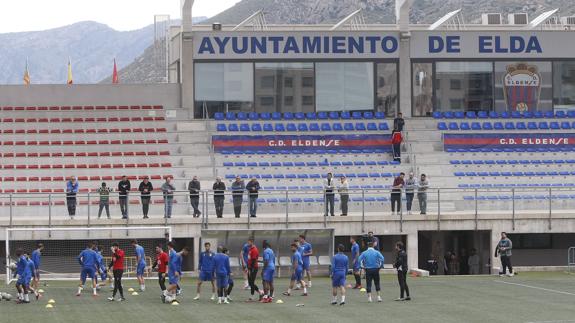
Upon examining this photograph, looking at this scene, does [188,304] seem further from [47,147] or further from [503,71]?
[503,71]

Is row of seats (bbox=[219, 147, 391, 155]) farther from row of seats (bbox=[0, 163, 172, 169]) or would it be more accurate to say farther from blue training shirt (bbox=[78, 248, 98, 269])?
blue training shirt (bbox=[78, 248, 98, 269])

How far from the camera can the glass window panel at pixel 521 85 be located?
5119 cm

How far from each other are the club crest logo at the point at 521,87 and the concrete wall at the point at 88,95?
13.2 meters

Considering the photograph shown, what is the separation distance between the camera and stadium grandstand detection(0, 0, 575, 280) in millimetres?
41625

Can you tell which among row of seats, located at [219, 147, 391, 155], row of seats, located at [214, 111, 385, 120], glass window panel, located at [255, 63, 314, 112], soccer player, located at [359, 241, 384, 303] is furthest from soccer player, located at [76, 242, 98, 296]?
glass window panel, located at [255, 63, 314, 112]

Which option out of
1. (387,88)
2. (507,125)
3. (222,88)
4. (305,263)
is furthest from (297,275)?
(507,125)

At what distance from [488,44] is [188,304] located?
25.0 meters

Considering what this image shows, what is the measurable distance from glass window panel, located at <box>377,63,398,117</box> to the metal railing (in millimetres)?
8805

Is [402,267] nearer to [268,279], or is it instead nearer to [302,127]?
[268,279]

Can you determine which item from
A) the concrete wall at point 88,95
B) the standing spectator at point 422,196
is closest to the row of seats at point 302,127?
the concrete wall at point 88,95

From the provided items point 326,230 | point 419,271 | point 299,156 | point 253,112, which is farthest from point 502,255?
point 253,112

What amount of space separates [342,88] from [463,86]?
490 cm

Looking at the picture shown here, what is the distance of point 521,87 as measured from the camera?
5119 cm

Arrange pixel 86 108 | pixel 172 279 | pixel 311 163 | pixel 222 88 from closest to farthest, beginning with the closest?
pixel 172 279
pixel 311 163
pixel 86 108
pixel 222 88
